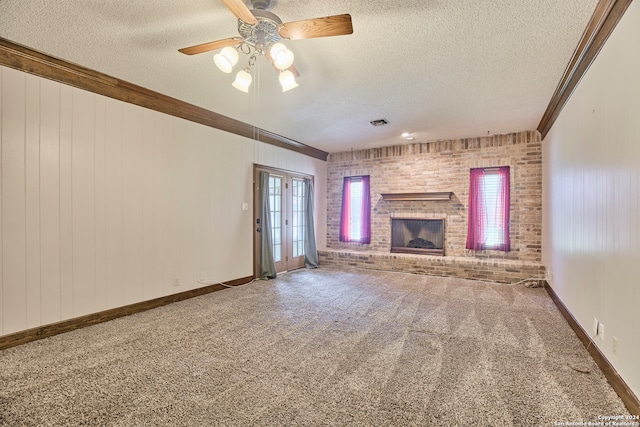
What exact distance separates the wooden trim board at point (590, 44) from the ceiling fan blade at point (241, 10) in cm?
232

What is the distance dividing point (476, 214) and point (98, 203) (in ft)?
19.0

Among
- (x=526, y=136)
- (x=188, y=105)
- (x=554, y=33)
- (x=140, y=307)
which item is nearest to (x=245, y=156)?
→ (x=188, y=105)

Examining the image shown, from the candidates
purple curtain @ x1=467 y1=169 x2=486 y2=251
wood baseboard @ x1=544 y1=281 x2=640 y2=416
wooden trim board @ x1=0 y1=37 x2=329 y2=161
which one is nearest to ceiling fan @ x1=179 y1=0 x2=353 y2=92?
wooden trim board @ x1=0 y1=37 x2=329 y2=161

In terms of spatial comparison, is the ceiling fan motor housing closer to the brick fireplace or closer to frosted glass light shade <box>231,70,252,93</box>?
frosted glass light shade <box>231,70,252,93</box>

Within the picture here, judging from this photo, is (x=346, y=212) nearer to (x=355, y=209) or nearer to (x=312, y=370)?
(x=355, y=209)

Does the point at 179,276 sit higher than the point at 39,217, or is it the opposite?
the point at 39,217

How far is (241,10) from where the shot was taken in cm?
178

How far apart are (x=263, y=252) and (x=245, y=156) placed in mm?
1669

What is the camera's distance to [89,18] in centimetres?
223

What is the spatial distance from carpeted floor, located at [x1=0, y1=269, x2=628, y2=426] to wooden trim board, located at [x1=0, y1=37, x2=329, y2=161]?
8.14ft

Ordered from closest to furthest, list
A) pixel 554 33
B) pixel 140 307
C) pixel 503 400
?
pixel 503 400, pixel 554 33, pixel 140 307

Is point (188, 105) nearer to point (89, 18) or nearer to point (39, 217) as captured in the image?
point (89, 18)

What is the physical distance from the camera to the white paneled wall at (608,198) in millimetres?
1761

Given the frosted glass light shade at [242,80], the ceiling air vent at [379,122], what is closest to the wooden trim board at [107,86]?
the frosted glass light shade at [242,80]
